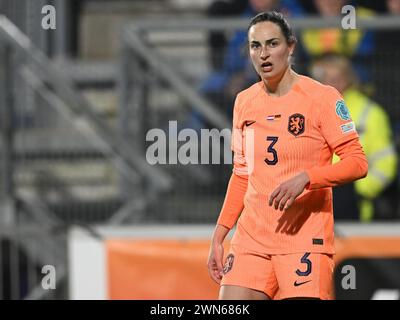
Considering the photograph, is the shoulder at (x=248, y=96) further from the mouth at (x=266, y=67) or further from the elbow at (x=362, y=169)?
the elbow at (x=362, y=169)

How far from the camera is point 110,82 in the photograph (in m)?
10.6

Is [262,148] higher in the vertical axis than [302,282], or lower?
higher

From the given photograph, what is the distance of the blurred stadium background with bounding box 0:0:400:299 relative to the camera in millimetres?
9508

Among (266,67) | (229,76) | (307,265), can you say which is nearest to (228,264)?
(307,265)

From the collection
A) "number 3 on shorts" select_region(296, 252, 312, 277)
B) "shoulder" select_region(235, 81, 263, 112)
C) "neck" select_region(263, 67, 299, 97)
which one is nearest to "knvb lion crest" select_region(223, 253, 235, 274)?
"number 3 on shorts" select_region(296, 252, 312, 277)

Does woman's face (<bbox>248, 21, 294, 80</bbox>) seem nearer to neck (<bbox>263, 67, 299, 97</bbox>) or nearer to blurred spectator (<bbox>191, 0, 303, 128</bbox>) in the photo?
neck (<bbox>263, 67, 299, 97</bbox>)

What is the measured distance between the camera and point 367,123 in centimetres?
929

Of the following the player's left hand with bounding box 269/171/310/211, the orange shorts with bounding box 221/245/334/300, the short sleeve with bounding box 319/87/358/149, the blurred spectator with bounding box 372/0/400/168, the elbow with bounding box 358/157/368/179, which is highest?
the blurred spectator with bounding box 372/0/400/168

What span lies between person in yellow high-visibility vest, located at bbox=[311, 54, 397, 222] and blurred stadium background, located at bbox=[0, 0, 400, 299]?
3.8 inches

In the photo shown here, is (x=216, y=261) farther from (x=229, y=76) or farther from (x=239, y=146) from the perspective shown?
(x=229, y=76)

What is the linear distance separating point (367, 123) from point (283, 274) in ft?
11.6
